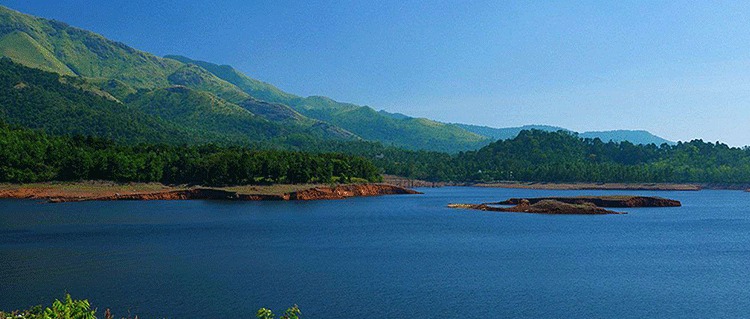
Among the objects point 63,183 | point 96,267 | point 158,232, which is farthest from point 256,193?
point 96,267

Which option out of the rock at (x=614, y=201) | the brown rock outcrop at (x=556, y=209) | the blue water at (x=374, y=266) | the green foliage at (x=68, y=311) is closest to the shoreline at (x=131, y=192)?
the blue water at (x=374, y=266)

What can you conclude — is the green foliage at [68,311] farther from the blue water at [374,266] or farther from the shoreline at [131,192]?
the shoreline at [131,192]

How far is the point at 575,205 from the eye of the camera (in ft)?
510

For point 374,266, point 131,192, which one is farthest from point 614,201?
point 131,192

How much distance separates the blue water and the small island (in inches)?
852

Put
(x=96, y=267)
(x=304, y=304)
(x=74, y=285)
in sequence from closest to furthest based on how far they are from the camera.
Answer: (x=304, y=304) → (x=74, y=285) → (x=96, y=267)

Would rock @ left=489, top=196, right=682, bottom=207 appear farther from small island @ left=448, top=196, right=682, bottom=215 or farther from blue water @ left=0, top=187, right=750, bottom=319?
blue water @ left=0, top=187, right=750, bottom=319

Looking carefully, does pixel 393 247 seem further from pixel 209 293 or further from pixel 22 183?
pixel 22 183

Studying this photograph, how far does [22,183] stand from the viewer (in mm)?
178250

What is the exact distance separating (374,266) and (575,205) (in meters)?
97.4

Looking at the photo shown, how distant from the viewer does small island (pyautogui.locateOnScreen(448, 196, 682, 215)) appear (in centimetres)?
15325

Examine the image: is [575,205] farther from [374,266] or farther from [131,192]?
[131,192]

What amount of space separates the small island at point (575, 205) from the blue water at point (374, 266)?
21.6 meters

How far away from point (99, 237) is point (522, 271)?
203 feet
